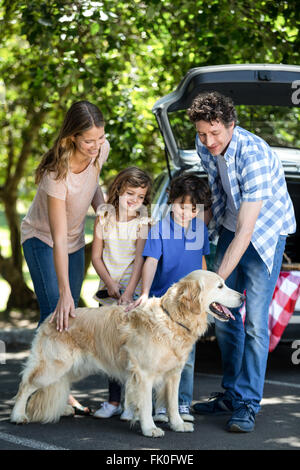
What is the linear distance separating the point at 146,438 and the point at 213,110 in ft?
6.63

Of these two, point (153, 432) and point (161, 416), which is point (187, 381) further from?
point (153, 432)

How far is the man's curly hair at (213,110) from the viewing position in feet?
13.9

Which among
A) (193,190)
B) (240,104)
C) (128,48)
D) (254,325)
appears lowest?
(254,325)

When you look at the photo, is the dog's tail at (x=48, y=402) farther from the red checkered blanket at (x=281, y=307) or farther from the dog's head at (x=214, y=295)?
the red checkered blanket at (x=281, y=307)

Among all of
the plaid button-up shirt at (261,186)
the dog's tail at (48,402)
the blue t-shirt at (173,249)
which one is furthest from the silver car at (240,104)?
the dog's tail at (48,402)

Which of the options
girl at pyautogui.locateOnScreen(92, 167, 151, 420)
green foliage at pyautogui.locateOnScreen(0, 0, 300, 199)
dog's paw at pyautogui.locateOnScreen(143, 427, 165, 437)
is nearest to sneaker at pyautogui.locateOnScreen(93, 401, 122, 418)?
girl at pyautogui.locateOnScreen(92, 167, 151, 420)

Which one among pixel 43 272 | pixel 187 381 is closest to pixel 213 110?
pixel 43 272

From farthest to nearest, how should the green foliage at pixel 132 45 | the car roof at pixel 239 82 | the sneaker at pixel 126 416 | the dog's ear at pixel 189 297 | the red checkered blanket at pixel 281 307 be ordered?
the green foliage at pixel 132 45
the red checkered blanket at pixel 281 307
the car roof at pixel 239 82
the sneaker at pixel 126 416
the dog's ear at pixel 189 297

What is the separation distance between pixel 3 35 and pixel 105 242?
487cm

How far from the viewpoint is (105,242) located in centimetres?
481

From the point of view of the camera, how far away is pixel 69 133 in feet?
14.4

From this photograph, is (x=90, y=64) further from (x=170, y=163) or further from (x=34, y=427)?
(x=34, y=427)

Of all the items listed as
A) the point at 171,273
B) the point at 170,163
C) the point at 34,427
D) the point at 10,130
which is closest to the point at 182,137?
the point at 170,163

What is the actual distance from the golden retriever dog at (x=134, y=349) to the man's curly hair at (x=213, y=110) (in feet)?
3.10
